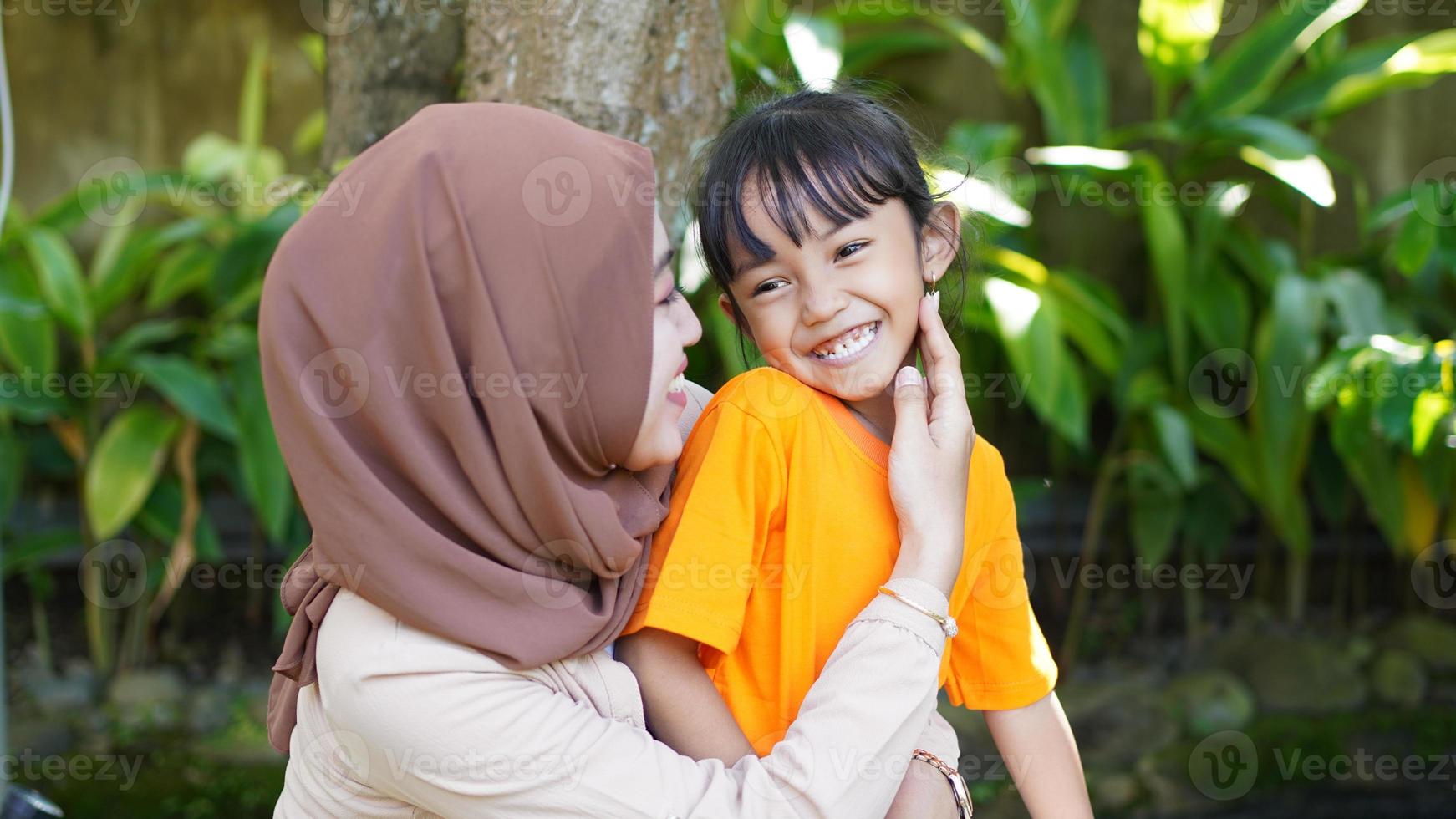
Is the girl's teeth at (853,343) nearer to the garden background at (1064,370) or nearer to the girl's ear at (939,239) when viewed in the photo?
the girl's ear at (939,239)

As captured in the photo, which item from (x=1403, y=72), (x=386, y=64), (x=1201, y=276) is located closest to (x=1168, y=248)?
(x=1201, y=276)

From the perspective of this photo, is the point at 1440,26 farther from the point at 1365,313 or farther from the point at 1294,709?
the point at 1294,709

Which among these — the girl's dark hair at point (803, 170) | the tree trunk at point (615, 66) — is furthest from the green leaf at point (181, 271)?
the girl's dark hair at point (803, 170)

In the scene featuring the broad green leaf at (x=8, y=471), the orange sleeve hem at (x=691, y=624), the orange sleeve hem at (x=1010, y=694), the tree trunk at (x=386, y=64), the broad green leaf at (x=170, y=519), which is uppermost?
the tree trunk at (x=386, y=64)

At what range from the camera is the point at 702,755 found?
4.40ft

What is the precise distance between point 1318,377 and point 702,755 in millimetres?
1624

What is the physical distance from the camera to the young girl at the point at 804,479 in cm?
136

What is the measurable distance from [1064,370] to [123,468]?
2.36 m

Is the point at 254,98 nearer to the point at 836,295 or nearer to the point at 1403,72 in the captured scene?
the point at 836,295

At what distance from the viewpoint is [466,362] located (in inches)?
48.7

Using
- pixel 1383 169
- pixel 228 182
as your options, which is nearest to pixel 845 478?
pixel 228 182

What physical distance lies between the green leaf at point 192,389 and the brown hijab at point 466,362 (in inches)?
74.2

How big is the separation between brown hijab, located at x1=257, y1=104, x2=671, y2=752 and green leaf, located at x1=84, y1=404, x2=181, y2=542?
2.05 m

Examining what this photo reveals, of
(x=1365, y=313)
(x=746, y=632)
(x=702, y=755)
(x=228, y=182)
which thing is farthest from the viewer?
(x=228, y=182)
